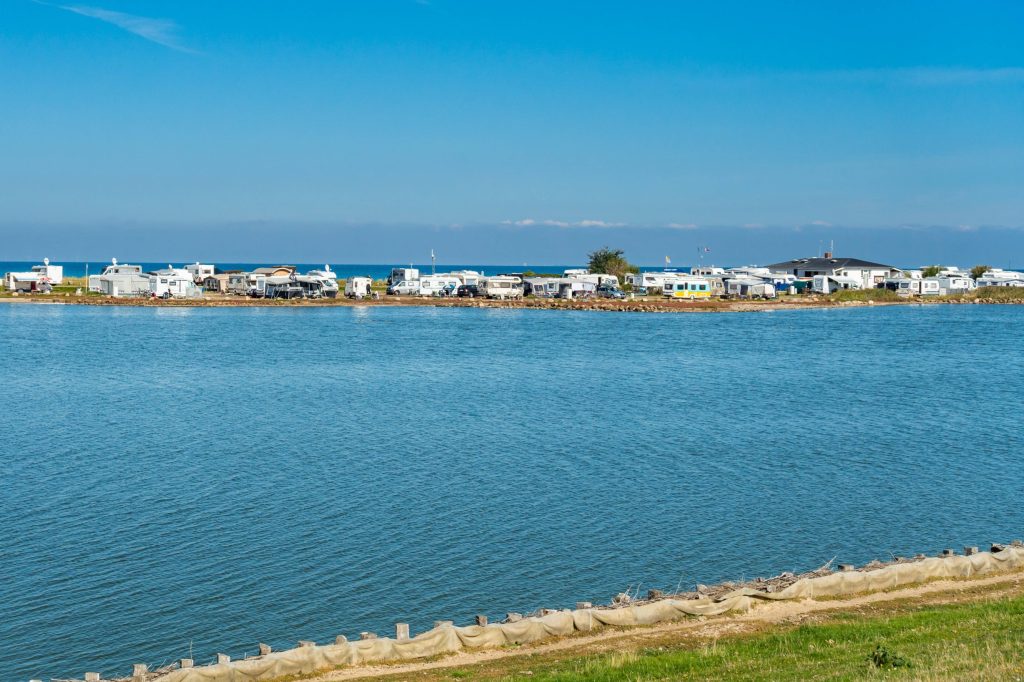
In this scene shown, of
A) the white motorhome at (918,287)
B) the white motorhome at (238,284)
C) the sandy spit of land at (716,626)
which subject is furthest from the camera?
the white motorhome at (918,287)

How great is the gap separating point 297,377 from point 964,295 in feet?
355

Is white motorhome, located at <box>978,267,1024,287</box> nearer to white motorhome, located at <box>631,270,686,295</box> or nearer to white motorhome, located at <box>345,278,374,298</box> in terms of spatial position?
white motorhome, located at <box>631,270,686,295</box>

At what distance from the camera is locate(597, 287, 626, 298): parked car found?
117 m

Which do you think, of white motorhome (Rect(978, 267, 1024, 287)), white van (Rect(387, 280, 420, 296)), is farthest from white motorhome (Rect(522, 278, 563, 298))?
white motorhome (Rect(978, 267, 1024, 287))

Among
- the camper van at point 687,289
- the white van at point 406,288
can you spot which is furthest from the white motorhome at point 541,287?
the camper van at point 687,289

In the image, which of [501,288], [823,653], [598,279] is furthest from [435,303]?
[823,653]

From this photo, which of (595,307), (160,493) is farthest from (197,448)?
(595,307)

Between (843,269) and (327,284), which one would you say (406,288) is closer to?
(327,284)

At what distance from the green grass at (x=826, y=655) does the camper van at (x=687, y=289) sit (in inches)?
3971

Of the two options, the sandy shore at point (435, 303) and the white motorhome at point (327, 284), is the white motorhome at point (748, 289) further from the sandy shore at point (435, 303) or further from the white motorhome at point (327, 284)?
the white motorhome at point (327, 284)

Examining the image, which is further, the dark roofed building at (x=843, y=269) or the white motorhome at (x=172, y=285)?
the dark roofed building at (x=843, y=269)

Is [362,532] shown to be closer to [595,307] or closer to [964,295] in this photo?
[595,307]

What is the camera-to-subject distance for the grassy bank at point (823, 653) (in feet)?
39.0

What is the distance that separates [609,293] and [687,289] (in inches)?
351
